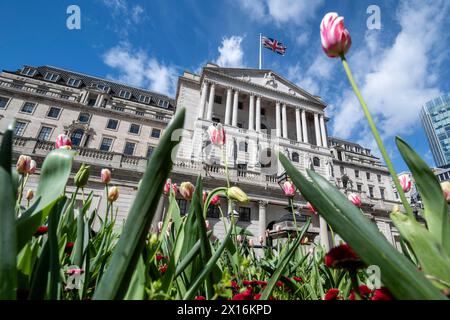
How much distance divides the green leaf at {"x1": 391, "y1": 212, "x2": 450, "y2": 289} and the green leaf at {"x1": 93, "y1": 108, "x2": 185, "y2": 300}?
80 centimetres

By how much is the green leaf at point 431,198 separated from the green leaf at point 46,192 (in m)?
1.23

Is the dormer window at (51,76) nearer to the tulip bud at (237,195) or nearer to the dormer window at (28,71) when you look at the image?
the dormer window at (28,71)

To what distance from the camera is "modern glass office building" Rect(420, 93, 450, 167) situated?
77.9m

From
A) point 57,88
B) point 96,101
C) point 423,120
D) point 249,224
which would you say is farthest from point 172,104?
point 423,120

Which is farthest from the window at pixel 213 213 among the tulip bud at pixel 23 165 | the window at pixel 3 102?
the window at pixel 3 102

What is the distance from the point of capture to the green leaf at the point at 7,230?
0.52 meters

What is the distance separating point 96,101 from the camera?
89.8 ft

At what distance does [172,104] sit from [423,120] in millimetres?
111877

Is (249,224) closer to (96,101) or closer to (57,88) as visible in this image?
(96,101)

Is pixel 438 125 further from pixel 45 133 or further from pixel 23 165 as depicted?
pixel 45 133

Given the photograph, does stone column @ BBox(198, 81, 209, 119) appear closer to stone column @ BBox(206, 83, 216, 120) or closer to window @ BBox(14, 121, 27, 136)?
stone column @ BBox(206, 83, 216, 120)

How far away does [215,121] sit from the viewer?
22453mm

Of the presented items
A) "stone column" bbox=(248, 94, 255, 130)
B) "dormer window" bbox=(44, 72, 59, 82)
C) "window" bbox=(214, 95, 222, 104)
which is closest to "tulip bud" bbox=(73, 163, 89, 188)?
"stone column" bbox=(248, 94, 255, 130)

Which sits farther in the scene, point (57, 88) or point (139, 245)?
point (57, 88)
